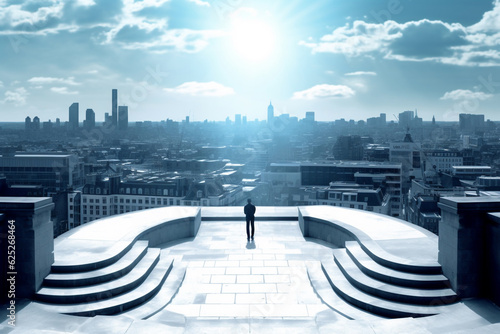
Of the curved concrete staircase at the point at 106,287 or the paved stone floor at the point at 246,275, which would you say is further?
the paved stone floor at the point at 246,275

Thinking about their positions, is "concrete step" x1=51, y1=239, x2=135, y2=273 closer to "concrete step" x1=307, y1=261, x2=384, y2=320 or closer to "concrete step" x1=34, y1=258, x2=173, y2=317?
"concrete step" x1=34, y1=258, x2=173, y2=317

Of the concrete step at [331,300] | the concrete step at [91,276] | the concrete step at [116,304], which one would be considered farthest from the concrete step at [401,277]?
the concrete step at [91,276]

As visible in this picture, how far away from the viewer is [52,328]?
7.47m

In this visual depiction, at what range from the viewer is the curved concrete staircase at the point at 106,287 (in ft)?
27.8

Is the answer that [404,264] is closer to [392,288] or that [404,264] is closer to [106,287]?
[392,288]

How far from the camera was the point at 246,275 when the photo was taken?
10.8 meters

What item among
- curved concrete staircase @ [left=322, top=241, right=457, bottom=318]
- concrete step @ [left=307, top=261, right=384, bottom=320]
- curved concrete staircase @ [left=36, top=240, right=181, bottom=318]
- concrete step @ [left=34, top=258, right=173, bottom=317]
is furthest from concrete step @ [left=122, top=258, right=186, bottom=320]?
curved concrete staircase @ [left=322, top=241, right=457, bottom=318]

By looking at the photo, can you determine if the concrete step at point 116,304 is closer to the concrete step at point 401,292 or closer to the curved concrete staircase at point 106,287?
the curved concrete staircase at point 106,287

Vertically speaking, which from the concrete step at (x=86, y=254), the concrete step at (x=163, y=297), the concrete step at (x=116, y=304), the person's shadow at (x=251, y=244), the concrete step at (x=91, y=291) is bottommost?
the concrete step at (x=163, y=297)

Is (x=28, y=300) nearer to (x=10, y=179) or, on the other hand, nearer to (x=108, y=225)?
(x=108, y=225)

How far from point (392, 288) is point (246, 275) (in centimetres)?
338

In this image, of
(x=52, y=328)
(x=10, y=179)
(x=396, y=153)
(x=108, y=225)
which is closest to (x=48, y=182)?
(x=10, y=179)

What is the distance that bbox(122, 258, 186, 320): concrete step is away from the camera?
8.52 meters

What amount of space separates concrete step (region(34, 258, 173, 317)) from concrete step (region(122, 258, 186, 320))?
110mm
